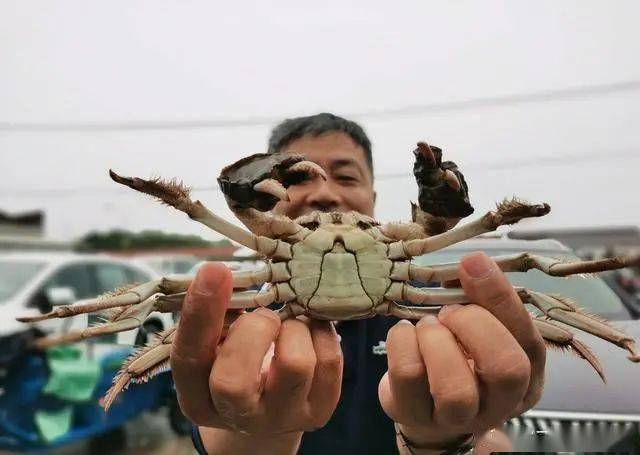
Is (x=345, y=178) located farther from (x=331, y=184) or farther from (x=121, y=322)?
(x=121, y=322)

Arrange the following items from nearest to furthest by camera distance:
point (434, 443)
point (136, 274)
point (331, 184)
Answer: point (434, 443), point (331, 184), point (136, 274)

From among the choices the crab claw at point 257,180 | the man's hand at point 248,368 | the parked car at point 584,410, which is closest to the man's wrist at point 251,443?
the man's hand at point 248,368

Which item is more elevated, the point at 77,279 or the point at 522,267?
the point at 522,267

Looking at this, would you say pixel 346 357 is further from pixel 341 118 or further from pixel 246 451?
pixel 341 118

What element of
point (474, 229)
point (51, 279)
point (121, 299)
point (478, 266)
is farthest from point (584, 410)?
point (51, 279)

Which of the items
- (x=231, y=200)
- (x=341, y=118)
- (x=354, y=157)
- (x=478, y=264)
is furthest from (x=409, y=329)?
(x=341, y=118)

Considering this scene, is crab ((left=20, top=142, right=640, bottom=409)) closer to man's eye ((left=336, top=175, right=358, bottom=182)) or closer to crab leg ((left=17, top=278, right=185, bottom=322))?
crab leg ((left=17, top=278, right=185, bottom=322))

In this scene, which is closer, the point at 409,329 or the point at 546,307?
the point at 409,329

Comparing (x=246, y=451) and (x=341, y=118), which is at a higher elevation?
(x=341, y=118)
